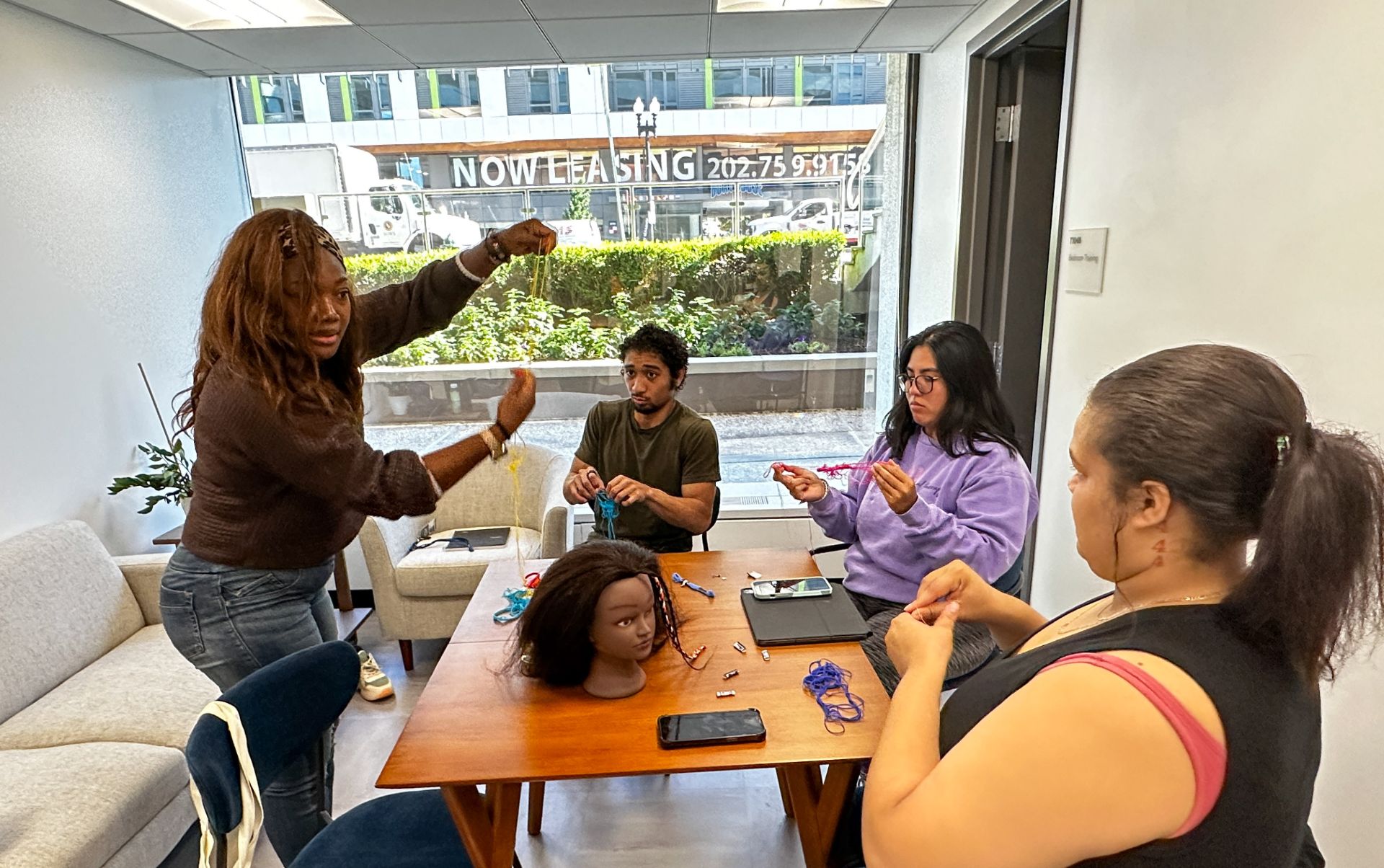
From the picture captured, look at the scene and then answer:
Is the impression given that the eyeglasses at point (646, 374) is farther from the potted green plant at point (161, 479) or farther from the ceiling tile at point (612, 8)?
the potted green plant at point (161, 479)

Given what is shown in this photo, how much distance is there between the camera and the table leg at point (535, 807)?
204 cm

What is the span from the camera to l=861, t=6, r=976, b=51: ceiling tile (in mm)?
2615

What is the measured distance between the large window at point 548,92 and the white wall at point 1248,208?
2263 millimetres

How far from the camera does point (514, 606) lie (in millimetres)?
1945

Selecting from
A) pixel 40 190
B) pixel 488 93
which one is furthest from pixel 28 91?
pixel 488 93

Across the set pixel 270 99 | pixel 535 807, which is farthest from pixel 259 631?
pixel 270 99

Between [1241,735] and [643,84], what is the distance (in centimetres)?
350

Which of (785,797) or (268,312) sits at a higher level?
(268,312)

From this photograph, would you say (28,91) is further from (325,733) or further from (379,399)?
(325,733)

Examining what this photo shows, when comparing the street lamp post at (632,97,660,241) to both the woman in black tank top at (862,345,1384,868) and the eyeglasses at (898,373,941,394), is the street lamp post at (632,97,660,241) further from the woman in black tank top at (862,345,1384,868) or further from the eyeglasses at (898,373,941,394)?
the woman in black tank top at (862,345,1384,868)

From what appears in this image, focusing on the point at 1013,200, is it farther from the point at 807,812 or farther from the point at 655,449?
the point at 807,812

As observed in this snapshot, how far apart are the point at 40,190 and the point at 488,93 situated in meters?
1.78

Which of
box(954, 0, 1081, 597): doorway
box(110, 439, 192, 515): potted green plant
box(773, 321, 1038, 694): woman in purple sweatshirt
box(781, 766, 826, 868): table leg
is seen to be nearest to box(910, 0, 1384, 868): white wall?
box(773, 321, 1038, 694): woman in purple sweatshirt

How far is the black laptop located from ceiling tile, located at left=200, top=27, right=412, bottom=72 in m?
2.36
